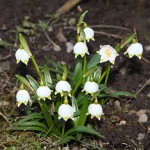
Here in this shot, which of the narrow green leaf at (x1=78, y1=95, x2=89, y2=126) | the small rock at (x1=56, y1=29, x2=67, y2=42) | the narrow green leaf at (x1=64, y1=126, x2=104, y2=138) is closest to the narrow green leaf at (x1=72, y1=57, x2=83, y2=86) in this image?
the narrow green leaf at (x1=78, y1=95, x2=89, y2=126)

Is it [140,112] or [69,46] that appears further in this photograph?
[69,46]

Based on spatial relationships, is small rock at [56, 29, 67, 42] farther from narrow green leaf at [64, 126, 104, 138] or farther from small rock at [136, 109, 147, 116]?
narrow green leaf at [64, 126, 104, 138]

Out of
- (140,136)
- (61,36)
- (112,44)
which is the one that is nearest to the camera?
(140,136)

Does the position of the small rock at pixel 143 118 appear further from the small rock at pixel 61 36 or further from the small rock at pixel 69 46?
the small rock at pixel 61 36

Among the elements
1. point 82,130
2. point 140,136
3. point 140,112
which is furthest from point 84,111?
point 140,112

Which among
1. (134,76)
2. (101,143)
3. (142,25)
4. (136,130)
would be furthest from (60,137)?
(142,25)

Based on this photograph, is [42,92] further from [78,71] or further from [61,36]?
[61,36]

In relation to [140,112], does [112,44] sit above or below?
above

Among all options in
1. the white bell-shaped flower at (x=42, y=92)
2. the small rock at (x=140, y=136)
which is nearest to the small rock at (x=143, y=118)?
the small rock at (x=140, y=136)

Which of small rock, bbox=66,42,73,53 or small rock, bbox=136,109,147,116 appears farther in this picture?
small rock, bbox=66,42,73,53
